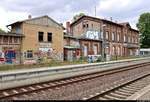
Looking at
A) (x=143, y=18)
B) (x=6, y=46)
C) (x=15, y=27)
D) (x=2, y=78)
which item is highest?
(x=143, y=18)

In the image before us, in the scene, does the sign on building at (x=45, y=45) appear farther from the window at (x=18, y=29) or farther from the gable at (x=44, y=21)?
the window at (x=18, y=29)

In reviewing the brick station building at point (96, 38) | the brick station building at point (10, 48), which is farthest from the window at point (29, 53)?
the brick station building at point (96, 38)

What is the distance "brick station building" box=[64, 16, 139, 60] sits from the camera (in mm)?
26842

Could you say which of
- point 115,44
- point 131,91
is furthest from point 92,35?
point 131,91

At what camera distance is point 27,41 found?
19594 millimetres

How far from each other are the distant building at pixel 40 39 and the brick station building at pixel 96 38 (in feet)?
7.45

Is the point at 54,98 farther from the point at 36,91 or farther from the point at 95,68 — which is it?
the point at 95,68

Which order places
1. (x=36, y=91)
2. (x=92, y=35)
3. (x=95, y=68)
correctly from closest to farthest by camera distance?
(x=36, y=91)
(x=95, y=68)
(x=92, y=35)

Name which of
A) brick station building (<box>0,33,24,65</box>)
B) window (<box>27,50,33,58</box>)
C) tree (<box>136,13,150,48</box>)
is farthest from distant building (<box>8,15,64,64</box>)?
tree (<box>136,13,150,48</box>)

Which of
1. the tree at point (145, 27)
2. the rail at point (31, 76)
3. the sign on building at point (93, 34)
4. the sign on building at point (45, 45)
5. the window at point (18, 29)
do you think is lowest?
the rail at point (31, 76)

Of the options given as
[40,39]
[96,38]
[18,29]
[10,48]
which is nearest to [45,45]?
[40,39]

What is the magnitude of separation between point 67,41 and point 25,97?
19975 mm

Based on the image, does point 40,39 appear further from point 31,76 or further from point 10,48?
point 31,76

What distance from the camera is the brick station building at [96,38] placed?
26.8 m
